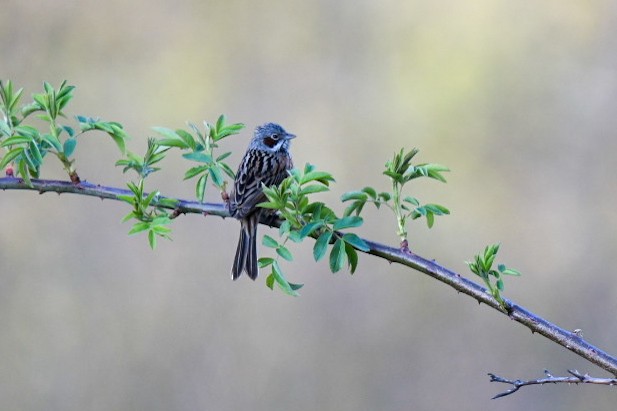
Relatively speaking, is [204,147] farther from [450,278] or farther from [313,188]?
[450,278]

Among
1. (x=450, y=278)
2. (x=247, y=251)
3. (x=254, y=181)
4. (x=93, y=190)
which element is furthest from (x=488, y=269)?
(x=254, y=181)

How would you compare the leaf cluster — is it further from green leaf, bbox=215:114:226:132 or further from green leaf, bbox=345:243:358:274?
green leaf, bbox=345:243:358:274

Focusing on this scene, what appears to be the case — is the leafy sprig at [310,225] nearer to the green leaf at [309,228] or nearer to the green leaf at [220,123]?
the green leaf at [309,228]

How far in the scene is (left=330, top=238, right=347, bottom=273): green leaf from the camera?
218 centimetres

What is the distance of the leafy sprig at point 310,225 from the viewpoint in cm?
219

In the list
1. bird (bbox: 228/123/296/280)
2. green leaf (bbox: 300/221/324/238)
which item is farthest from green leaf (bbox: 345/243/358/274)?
bird (bbox: 228/123/296/280)

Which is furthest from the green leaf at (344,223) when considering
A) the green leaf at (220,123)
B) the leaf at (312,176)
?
the green leaf at (220,123)

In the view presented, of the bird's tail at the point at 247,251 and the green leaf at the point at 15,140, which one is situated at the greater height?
the bird's tail at the point at 247,251

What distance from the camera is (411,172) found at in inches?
93.3

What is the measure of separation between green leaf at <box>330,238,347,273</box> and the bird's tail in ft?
4.51

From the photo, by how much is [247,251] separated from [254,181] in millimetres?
477

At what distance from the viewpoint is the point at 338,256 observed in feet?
7.22

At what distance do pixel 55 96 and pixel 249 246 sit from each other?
1352 millimetres

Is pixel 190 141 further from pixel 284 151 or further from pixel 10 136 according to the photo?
pixel 284 151
